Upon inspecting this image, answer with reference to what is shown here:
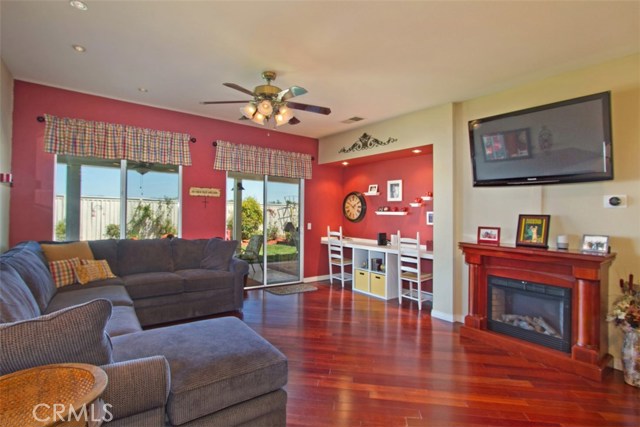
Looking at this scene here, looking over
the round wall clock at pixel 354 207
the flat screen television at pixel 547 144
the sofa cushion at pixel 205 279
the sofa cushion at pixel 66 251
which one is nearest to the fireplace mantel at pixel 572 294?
the flat screen television at pixel 547 144

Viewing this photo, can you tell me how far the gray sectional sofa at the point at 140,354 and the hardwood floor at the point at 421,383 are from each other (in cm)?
57

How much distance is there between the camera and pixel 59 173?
3.98 m

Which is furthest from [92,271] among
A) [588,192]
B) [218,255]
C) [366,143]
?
[588,192]

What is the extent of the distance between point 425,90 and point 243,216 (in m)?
3.42

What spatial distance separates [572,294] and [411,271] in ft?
6.34

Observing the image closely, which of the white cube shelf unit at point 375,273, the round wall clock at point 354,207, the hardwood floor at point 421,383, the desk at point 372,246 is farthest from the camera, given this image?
the round wall clock at point 354,207

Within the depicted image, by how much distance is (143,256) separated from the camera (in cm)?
409

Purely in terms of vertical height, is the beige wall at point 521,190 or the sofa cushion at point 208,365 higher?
the beige wall at point 521,190

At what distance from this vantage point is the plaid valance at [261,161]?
5.11 metres

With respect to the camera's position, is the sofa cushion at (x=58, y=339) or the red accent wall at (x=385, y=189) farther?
A: the red accent wall at (x=385, y=189)

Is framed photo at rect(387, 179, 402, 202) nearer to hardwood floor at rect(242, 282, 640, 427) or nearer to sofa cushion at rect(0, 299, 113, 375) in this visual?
hardwood floor at rect(242, 282, 640, 427)

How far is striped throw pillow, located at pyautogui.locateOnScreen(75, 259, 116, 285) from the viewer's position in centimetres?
340

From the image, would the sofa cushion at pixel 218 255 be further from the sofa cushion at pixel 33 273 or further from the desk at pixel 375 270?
the desk at pixel 375 270

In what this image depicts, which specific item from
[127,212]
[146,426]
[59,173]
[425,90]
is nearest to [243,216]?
[127,212]
